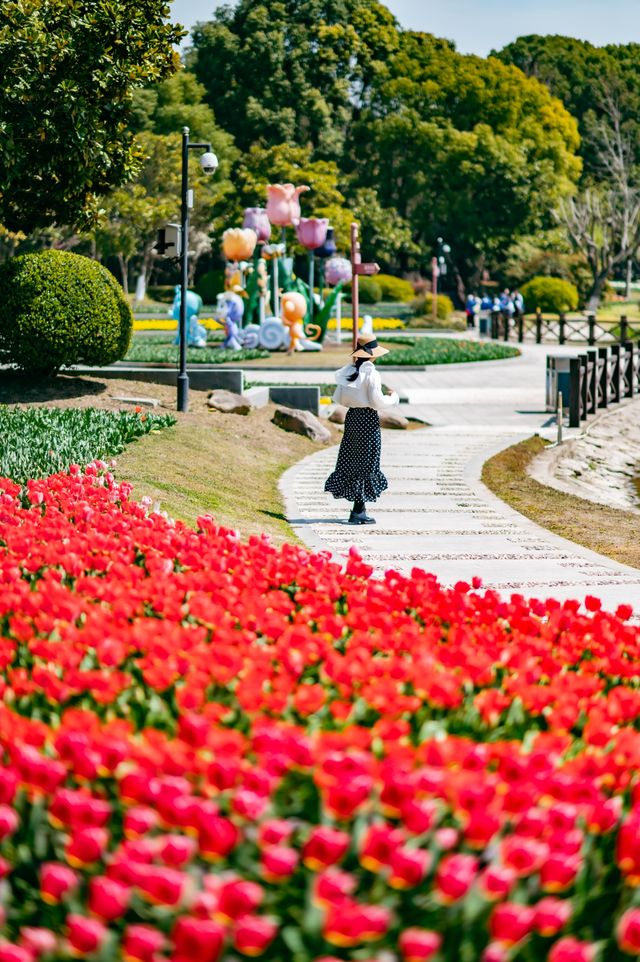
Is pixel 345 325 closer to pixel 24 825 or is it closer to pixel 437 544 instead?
pixel 437 544

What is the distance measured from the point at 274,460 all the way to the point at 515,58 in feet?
276

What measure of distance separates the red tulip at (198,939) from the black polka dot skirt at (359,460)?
933 centimetres

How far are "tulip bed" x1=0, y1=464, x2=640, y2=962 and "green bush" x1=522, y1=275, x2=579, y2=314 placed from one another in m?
55.6

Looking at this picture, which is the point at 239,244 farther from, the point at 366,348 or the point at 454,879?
the point at 454,879

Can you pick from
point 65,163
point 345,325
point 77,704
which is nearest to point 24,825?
point 77,704

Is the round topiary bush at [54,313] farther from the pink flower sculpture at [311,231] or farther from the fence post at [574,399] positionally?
the pink flower sculpture at [311,231]

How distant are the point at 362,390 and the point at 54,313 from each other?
22.8ft

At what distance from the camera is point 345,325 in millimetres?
46750

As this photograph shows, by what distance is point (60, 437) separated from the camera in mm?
12250

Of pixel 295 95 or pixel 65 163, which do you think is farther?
pixel 295 95

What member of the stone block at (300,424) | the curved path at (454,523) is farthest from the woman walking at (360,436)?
the stone block at (300,424)

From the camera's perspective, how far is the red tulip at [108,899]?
278 cm

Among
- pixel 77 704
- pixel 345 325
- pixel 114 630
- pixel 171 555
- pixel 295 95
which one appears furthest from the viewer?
pixel 295 95

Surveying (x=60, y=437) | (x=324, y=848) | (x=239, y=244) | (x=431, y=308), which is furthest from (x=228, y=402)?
(x=431, y=308)
